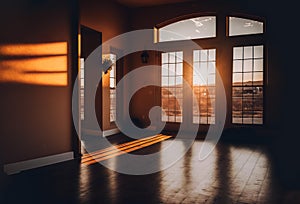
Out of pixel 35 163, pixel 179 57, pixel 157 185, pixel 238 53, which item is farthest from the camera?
pixel 179 57

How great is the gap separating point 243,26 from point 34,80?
5.44 metres

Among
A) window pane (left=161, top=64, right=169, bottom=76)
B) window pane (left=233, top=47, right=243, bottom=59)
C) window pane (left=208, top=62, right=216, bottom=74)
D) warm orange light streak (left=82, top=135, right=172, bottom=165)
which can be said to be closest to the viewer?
warm orange light streak (left=82, top=135, right=172, bottom=165)

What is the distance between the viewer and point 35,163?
4.22 m

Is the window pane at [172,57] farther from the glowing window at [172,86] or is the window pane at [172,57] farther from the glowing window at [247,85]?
the glowing window at [247,85]

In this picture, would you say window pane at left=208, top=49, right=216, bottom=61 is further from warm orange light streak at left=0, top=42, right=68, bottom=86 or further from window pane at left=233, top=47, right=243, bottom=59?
warm orange light streak at left=0, top=42, right=68, bottom=86

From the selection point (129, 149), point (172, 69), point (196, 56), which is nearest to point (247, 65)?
point (196, 56)

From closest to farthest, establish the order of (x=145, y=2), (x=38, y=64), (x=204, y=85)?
(x=38, y=64) < (x=204, y=85) < (x=145, y=2)

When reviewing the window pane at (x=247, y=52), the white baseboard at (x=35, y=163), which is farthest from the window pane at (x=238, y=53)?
the white baseboard at (x=35, y=163)

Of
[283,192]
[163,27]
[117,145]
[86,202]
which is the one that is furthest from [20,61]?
[163,27]

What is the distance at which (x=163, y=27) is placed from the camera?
27.4ft

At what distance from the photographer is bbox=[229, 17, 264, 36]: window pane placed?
23.5 feet

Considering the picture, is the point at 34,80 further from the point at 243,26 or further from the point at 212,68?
the point at 243,26

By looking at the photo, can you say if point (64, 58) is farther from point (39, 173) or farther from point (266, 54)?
point (266, 54)

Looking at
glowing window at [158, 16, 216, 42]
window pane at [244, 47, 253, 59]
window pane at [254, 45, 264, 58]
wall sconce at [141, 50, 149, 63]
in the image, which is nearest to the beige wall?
wall sconce at [141, 50, 149, 63]
